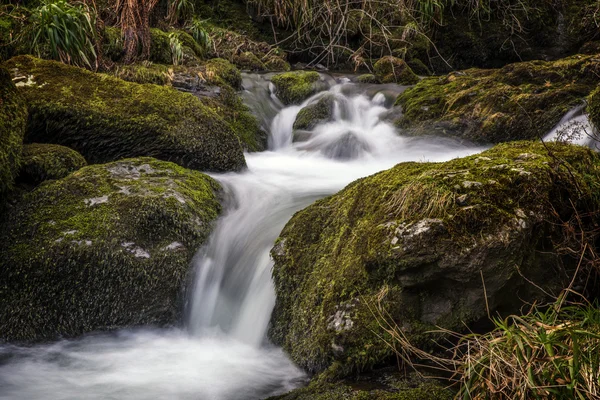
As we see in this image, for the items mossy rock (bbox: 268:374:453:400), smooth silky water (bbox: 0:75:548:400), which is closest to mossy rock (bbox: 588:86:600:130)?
smooth silky water (bbox: 0:75:548:400)

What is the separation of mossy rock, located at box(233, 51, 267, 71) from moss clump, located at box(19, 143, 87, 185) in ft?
22.5

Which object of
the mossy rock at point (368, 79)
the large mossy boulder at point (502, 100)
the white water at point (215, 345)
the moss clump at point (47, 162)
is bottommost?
the white water at point (215, 345)

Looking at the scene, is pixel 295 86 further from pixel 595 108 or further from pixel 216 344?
pixel 216 344

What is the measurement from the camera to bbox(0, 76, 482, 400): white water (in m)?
3.05

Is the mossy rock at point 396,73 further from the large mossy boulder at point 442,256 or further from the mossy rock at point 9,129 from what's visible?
the mossy rock at point 9,129

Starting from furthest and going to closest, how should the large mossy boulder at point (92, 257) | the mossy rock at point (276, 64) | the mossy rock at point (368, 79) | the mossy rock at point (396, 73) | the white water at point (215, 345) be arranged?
the mossy rock at point (276, 64) → the mossy rock at point (368, 79) → the mossy rock at point (396, 73) → the large mossy boulder at point (92, 257) → the white water at point (215, 345)

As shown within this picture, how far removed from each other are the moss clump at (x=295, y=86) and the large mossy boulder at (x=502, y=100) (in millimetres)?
2055

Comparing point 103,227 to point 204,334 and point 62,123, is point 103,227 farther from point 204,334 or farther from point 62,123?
point 62,123

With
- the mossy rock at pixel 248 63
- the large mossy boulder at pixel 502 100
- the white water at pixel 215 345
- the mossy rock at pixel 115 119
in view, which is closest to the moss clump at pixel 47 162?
the mossy rock at pixel 115 119

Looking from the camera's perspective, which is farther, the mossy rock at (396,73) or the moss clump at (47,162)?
the mossy rock at (396,73)

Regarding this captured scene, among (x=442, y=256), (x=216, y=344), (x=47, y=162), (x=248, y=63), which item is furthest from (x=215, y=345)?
(x=248, y=63)

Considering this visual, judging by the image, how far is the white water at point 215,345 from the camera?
10.0 ft

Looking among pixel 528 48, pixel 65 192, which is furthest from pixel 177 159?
pixel 528 48

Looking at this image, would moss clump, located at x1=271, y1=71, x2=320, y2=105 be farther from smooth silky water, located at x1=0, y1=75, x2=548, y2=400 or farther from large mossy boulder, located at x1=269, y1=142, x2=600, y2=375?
large mossy boulder, located at x1=269, y1=142, x2=600, y2=375
